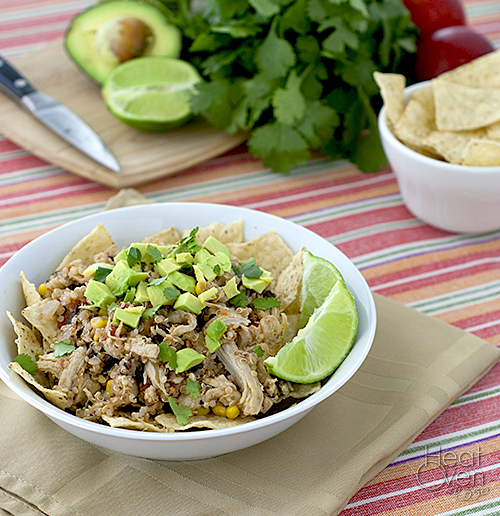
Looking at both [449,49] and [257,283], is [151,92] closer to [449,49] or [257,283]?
[449,49]

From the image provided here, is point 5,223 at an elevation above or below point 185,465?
above

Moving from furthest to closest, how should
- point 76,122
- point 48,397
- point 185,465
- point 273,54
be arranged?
point 76,122
point 273,54
point 185,465
point 48,397

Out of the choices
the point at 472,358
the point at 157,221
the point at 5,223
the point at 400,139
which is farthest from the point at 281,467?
the point at 5,223

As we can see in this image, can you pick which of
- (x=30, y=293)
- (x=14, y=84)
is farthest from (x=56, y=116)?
(x=30, y=293)

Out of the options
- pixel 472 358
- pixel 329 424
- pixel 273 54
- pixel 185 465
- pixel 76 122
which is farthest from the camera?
pixel 76 122

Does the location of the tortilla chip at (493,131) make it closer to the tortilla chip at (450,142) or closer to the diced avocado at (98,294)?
the tortilla chip at (450,142)

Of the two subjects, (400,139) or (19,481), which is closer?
(19,481)

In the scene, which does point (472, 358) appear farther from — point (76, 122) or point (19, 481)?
point (76, 122)

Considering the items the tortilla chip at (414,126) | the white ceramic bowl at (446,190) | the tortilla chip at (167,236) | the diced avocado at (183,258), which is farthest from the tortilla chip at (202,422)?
the tortilla chip at (414,126)
